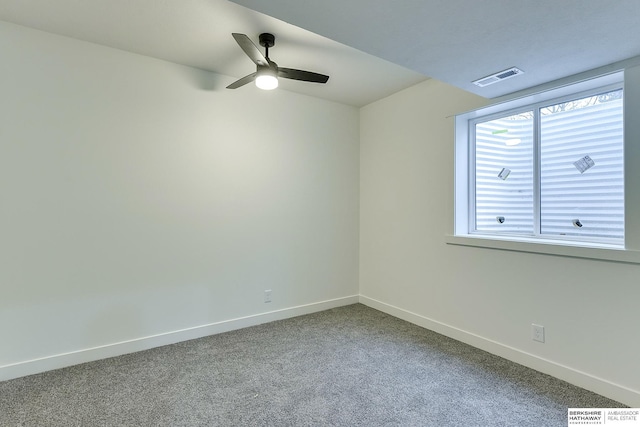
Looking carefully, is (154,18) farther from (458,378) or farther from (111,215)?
(458,378)

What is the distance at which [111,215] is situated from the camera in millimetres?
2629

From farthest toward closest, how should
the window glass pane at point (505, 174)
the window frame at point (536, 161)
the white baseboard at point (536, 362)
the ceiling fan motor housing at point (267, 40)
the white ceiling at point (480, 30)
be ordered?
the window glass pane at point (505, 174) < the ceiling fan motor housing at point (267, 40) < the window frame at point (536, 161) < the white baseboard at point (536, 362) < the white ceiling at point (480, 30)

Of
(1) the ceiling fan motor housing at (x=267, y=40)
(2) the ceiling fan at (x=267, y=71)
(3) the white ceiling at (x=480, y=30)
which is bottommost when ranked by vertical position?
(3) the white ceiling at (x=480, y=30)

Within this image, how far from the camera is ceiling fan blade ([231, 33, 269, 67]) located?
6.41 feet

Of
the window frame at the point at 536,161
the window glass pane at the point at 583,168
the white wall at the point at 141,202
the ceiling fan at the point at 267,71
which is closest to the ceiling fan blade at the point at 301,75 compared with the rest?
the ceiling fan at the point at 267,71

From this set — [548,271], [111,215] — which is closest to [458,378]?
[548,271]

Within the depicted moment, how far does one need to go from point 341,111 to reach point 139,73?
2260mm

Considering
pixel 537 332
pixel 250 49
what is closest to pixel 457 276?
pixel 537 332

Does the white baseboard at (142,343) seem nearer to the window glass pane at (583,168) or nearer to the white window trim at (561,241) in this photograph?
the white window trim at (561,241)

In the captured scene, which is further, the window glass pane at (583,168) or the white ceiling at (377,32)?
the window glass pane at (583,168)

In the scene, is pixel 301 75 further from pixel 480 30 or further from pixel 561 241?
pixel 561 241

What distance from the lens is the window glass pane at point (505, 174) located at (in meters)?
2.63

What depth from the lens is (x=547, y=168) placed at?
2.48 metres

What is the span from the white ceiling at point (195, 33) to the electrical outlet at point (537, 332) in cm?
248
